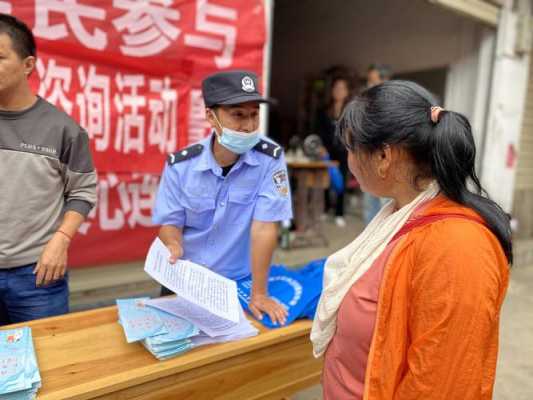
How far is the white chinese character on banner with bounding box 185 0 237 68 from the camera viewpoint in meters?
2.71

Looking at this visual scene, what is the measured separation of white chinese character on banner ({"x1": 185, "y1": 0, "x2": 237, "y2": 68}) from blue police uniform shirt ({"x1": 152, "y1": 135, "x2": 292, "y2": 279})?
1400 millimetres

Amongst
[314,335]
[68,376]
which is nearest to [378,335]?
[314,335]

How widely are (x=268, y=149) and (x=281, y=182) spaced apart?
14 cm

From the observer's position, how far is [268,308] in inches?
59.3

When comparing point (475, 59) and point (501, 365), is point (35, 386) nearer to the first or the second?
point (501, 365)

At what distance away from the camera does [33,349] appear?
1161mm

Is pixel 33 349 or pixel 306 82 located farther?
pixel 306 82

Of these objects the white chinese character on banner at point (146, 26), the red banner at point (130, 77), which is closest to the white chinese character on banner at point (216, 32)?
the red banner at point (130, 77)

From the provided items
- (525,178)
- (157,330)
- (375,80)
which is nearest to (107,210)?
(157,330)

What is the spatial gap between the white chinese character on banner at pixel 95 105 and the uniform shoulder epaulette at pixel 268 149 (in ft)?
4.25

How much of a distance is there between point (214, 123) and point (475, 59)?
4643 mm

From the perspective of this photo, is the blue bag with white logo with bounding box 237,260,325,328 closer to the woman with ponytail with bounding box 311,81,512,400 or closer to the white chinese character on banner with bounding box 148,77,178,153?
the woman with ponytail with bounding box 311,81,512,400

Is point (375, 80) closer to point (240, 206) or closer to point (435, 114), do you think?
point (240, 206)

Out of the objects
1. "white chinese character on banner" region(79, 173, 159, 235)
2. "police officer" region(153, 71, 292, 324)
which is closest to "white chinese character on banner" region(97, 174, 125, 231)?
"white chinese character on banner" region(79, 173, 159, 235)
